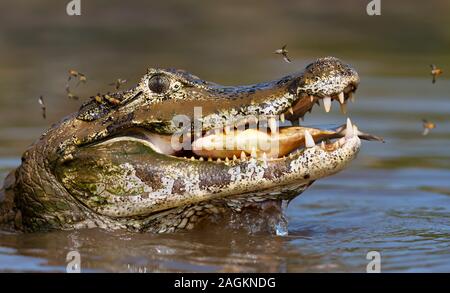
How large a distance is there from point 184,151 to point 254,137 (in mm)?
495

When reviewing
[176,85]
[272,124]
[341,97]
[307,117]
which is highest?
[307,117]

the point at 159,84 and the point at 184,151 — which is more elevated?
the point at 159,84

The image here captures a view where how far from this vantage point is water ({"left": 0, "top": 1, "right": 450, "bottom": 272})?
6.66 m

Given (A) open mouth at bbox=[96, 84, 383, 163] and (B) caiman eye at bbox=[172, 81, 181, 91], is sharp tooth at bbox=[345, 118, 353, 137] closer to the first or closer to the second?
(A) open mouth at bbox=[96, 84, 383, 163]

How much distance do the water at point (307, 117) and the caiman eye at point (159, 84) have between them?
990 millimetres

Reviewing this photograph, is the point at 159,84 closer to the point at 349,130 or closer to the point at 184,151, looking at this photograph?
the point at 184,151

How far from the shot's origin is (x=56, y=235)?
7027 millimetres

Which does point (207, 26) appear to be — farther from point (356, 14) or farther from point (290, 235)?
point (290, 235)

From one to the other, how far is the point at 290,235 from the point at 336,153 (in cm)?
103

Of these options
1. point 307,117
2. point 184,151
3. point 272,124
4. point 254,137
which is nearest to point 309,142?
point 272,124

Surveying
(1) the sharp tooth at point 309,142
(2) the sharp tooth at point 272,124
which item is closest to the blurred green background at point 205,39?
(2) the sharp tooth at point 272,124

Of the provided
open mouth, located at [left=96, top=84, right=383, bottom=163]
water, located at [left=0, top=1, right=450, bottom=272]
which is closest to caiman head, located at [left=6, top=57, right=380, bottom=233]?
open mouth, located at [left=96, top=84, right=383, bottom=163]

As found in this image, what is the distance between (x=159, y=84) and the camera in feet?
22.5
